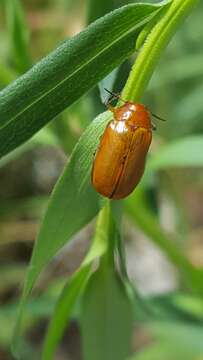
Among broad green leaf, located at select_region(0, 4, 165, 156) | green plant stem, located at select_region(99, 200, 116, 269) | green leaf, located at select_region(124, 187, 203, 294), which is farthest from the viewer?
green leaf, located at select_region(124, 187, 203, 294)

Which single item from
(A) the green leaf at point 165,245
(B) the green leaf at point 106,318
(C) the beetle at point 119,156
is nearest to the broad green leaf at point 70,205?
(C) the beetle at point 119,156

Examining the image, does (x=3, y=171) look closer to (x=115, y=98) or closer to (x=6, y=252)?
(x=6, y=252)

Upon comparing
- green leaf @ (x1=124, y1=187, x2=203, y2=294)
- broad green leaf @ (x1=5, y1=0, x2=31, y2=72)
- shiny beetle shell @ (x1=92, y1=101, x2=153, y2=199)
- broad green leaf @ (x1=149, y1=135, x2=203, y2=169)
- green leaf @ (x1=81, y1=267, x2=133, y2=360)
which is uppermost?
broad green leaf @ (x1=5, y1=0, x2=31, y2=72)

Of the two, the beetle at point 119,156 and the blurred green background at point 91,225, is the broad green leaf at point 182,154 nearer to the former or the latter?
the blurred green background at point 91,225

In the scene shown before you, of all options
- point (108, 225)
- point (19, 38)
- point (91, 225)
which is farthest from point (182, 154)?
point (91, 225)

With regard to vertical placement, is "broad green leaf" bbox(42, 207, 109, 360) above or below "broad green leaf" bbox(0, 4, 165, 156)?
below

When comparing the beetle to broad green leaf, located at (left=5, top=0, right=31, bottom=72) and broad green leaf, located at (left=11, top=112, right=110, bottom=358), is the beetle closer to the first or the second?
broad green leaf, located at (left=11, top=112, right=110, bottom=358)

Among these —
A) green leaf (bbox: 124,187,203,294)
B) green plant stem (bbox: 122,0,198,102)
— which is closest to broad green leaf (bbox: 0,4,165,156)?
green plant stem (bbox: 122,0,198,102)
